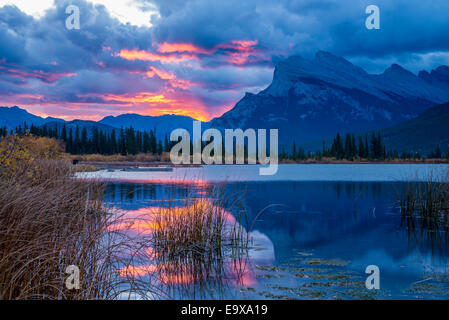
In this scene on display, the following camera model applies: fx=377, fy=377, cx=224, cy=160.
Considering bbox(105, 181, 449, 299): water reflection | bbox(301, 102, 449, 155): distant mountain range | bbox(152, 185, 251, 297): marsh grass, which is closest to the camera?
bbox(105, 181, 449, 299): water reflection

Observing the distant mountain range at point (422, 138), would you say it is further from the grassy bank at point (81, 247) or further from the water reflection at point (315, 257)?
the grassy bank at point (81, 247)

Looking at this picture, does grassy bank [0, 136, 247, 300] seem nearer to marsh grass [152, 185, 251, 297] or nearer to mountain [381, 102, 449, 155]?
marsh grass [152, 185, 251, 297]

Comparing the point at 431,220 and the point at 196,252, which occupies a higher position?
the point at 431,220

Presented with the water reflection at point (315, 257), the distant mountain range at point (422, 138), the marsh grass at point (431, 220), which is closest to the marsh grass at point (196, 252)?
the water reflection at point (315, 257)

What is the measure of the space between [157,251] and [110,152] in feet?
284

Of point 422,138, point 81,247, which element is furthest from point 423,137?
point 81,247

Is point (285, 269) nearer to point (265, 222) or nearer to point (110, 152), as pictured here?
point (265, 222)

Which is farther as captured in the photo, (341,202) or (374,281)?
(341,202)

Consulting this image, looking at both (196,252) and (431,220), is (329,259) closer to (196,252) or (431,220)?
(196,252)

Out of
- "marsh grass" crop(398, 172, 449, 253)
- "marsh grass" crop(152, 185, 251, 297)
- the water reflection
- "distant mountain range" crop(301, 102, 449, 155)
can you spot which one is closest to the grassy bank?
"marsh grass" crop(152, 185, 251, 297)

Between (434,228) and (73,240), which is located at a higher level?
(73,240)
